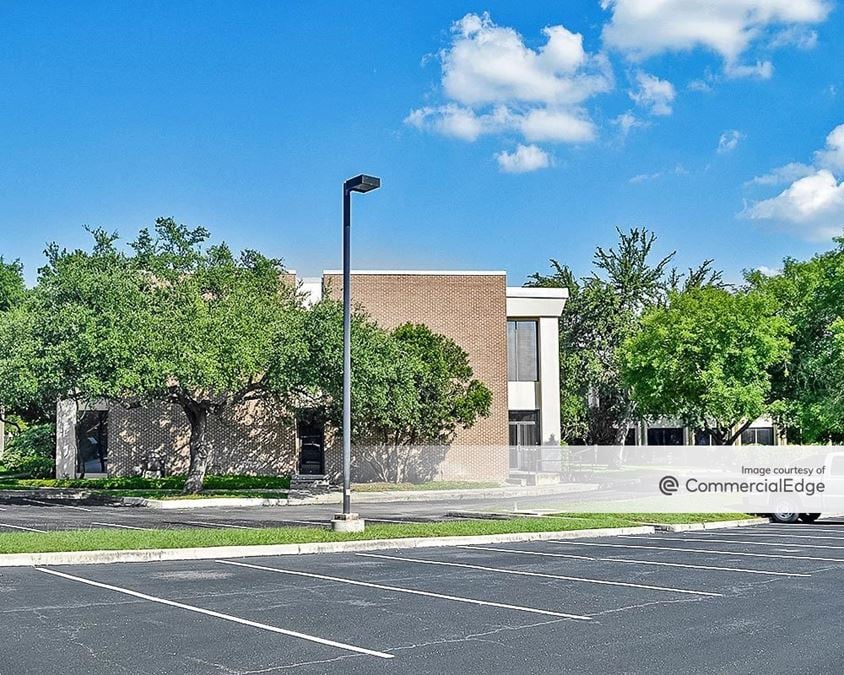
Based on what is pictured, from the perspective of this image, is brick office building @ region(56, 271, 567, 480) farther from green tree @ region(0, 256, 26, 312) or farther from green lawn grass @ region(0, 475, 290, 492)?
green tree @ region(0, 256, 26, 312)

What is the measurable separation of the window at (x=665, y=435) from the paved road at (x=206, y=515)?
3691 centimetres

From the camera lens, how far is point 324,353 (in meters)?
29.5

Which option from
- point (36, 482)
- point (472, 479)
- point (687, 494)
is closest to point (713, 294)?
point (687, 494)

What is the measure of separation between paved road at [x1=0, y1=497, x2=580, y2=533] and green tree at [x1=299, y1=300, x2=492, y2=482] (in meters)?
3.56

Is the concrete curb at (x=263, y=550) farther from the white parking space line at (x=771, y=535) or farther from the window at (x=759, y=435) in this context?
the window at (x=759, y=435)

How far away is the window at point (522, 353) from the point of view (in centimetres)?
4453

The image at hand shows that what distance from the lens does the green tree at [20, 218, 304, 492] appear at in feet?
85.8

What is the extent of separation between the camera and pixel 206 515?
25.6 m

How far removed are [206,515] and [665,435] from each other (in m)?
47.7

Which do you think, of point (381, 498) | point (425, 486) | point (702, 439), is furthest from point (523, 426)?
point (702, 439)

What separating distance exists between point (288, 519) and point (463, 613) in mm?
14195

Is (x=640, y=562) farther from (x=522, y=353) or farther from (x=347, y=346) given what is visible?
(x=522, y=353)

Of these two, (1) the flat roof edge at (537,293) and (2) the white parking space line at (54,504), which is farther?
(1) the flat roof edge at (537,293)

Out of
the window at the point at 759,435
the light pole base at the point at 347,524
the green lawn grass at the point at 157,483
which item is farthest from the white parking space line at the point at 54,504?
the window at the point at 759,435
